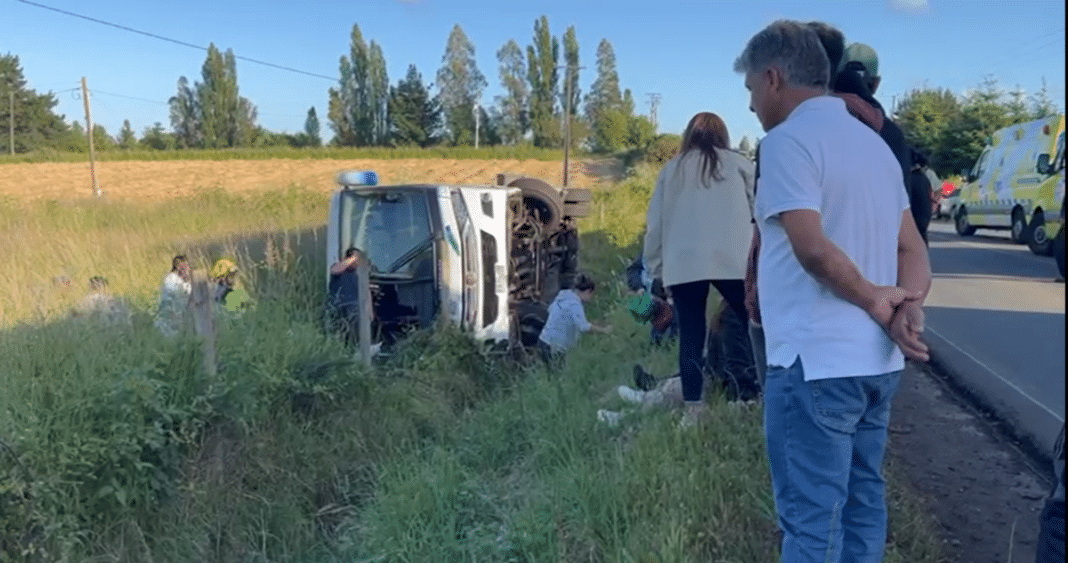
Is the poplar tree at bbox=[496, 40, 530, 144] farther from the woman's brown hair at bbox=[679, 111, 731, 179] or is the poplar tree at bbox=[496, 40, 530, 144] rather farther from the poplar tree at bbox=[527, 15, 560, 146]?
the woman's brown hair at bbox=[679, 111, 731, 179]

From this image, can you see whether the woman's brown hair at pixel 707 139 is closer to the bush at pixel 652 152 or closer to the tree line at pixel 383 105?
the bush at pixel 652 152

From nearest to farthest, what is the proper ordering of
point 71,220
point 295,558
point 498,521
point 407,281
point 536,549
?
point 536,549 < point 498,521 < point 295,558 < point 407,281 < point 71,220

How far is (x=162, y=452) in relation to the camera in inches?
166

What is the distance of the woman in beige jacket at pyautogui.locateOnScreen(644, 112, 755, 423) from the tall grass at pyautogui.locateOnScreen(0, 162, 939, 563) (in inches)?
16.0

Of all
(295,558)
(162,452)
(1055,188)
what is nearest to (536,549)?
(295,558)

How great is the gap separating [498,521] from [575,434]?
0.82m

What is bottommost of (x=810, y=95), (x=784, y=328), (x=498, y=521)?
(x=498, y=521)

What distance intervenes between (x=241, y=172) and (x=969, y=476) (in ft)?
173

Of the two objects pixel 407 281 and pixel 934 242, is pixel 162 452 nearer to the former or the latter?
pixel 407 281

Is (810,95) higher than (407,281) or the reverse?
higher

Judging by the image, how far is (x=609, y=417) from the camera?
4.37 metres

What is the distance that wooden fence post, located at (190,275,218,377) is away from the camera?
474 centimetres

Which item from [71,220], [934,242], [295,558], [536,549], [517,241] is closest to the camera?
[536,549]

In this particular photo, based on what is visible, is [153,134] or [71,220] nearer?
[71,220]
